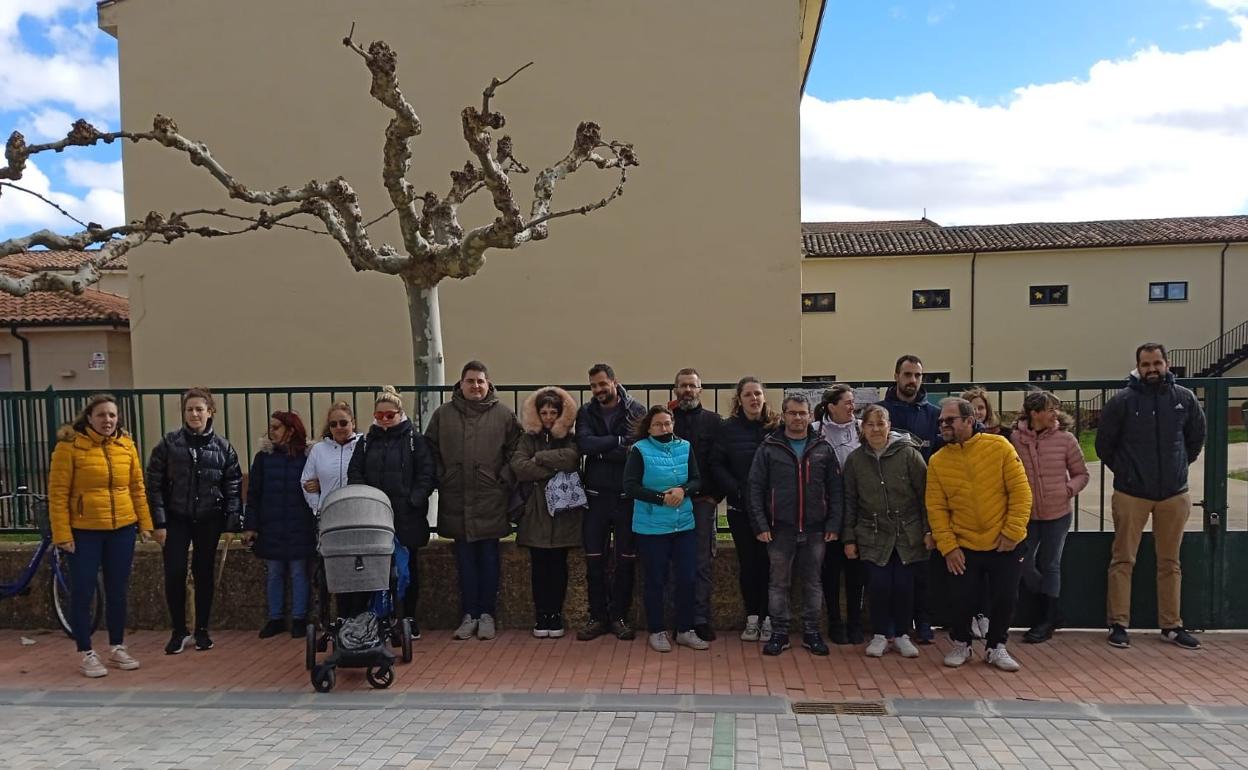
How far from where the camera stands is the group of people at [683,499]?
218 inches

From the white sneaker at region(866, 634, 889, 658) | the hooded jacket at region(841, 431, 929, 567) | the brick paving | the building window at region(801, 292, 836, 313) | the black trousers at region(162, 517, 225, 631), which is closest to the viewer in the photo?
the brick paving

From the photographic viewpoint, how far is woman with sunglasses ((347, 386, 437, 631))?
5812 mm

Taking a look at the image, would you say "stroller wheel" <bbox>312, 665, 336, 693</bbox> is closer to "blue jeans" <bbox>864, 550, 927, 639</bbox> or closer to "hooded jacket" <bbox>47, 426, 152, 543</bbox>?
"hooded jacket" <bbox>47, 426, 152, 543</bbox>

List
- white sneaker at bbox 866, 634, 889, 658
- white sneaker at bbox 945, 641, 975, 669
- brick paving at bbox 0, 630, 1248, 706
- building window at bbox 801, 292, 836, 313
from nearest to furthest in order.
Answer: brick paving at bbox 0, 630, 1248, 706 < white sneaker at bbox 945, 641, 975, 669 < white sneaker at bbox 866, 634, 889, 658 < building window at bbox 801, 292, 836, 313

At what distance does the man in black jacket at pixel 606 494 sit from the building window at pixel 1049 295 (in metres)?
28.6

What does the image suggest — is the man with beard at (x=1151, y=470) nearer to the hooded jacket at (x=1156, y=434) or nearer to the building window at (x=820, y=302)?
the hooded jacket at (x=1156, y=434)

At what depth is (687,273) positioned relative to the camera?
14180 mm

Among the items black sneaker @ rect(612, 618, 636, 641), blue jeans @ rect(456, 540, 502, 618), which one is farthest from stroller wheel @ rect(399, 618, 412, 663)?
black sneaker @ rect(612, 618, 636, 641)

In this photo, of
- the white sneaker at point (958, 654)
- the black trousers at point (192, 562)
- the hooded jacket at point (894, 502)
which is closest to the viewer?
the white sneaker at point (958, 654)

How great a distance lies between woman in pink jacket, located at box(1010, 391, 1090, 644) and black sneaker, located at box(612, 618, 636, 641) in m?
2.68

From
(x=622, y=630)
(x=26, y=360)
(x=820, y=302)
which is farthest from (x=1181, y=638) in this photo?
(x=820, y=302)

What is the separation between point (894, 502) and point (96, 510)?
5030 mm

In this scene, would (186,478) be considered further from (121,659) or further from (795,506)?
(795,506)

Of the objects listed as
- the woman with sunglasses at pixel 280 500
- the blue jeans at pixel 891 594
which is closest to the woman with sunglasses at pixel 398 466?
the woman with sunglasses at pixel 280 500
